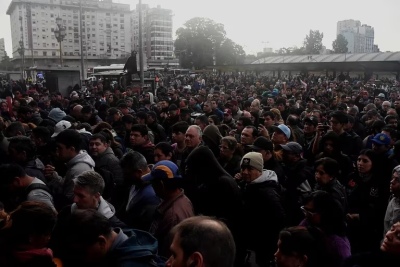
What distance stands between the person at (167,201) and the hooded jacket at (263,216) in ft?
3.06

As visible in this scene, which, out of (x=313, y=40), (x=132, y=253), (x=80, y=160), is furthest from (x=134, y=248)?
(x=313, y=40)

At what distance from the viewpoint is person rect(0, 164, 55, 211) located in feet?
12.3

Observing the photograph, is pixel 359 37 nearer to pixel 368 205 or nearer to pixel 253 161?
pixel 368 205

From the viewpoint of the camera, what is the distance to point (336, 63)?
4578 centimetres

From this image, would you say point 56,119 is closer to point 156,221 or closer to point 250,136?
point 250,136

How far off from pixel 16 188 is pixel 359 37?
194 meters

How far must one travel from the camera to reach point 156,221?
141 inches

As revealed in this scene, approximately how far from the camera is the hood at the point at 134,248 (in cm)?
250

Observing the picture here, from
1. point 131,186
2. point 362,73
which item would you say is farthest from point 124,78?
point 362,73

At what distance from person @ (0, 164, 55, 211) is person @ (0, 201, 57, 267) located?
978 mm

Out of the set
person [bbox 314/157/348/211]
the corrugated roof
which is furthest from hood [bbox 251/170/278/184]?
the corrugated roof

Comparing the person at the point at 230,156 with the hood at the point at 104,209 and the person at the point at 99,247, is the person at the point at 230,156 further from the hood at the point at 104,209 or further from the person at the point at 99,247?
the person at the point at 99,247

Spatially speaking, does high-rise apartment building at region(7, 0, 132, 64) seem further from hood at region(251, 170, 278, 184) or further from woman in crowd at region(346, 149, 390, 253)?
hood at region(251, 170, 278, 184)

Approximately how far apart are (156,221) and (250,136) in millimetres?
3096
